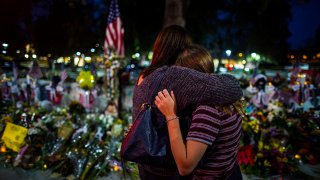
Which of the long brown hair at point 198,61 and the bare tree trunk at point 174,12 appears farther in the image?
the bare tree trunk at point 174,12

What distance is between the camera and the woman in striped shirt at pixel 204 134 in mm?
1576

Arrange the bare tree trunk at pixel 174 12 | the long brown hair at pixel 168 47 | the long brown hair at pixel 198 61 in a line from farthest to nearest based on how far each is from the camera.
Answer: the bare tree trunk at pixel 174 12, the long brown hair at pixel 168 47, the long brown hair at pixel 198 61

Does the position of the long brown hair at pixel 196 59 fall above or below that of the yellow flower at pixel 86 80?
below

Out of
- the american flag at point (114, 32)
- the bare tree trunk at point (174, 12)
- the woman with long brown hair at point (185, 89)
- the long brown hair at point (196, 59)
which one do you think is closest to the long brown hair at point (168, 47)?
the long brown hair at point (196, 59)

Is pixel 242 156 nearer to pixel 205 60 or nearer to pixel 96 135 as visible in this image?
pixel 96 135

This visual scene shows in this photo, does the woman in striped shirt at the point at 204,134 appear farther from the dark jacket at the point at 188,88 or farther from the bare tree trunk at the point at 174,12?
the bare tree trunk at the point at 174,12

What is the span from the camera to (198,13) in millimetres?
14750

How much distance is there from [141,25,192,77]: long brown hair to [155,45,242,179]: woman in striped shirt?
0.14 meters

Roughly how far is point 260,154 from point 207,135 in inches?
155

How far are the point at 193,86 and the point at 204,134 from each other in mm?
252

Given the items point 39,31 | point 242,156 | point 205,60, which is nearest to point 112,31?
point 242,156

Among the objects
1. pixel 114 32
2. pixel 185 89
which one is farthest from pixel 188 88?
pixel 114 32

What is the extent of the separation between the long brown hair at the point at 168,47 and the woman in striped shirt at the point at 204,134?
14 centimetres

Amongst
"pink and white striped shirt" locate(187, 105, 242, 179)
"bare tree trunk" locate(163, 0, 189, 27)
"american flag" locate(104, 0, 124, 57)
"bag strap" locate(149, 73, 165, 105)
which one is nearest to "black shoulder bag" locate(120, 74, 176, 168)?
"bag strap" locate(149, 73, 165, 105)
